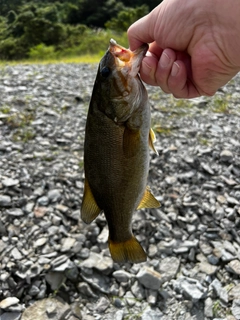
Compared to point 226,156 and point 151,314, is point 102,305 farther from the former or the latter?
point 226,156

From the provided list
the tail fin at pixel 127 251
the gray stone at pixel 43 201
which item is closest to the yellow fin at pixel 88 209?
the tail fin at pixel 127 251

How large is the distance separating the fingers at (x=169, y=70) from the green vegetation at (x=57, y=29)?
17.7 m

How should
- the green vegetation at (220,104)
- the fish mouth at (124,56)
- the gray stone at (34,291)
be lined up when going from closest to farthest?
the fish mouth at (124,56) → the gray stone at (34,291) → the green vegetation at (220,104)

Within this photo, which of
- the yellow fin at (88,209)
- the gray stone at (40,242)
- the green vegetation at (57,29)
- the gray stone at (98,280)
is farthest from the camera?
the green vegetation at (57,29)

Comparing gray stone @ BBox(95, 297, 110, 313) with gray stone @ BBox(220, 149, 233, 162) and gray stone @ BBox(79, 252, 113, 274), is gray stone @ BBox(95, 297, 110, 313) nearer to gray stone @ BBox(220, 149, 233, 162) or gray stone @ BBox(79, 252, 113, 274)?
gray stone @ BBox(79, 252, 113, 274)

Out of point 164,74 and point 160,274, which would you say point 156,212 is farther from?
point 164,74

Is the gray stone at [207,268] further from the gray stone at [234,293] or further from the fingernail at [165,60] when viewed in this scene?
the fingernail at [165,60]

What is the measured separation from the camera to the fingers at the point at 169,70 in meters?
2.35

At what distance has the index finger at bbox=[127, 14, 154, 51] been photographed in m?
2.45

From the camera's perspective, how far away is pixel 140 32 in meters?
2.48

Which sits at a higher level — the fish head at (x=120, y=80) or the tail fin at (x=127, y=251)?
the fish head at (x=120, y=80)

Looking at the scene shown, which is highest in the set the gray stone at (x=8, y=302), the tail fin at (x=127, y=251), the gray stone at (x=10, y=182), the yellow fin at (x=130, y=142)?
the yellow fin at (x=130, y=142)

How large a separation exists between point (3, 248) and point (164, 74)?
2714 mm

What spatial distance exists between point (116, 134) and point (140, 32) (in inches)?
33.9
